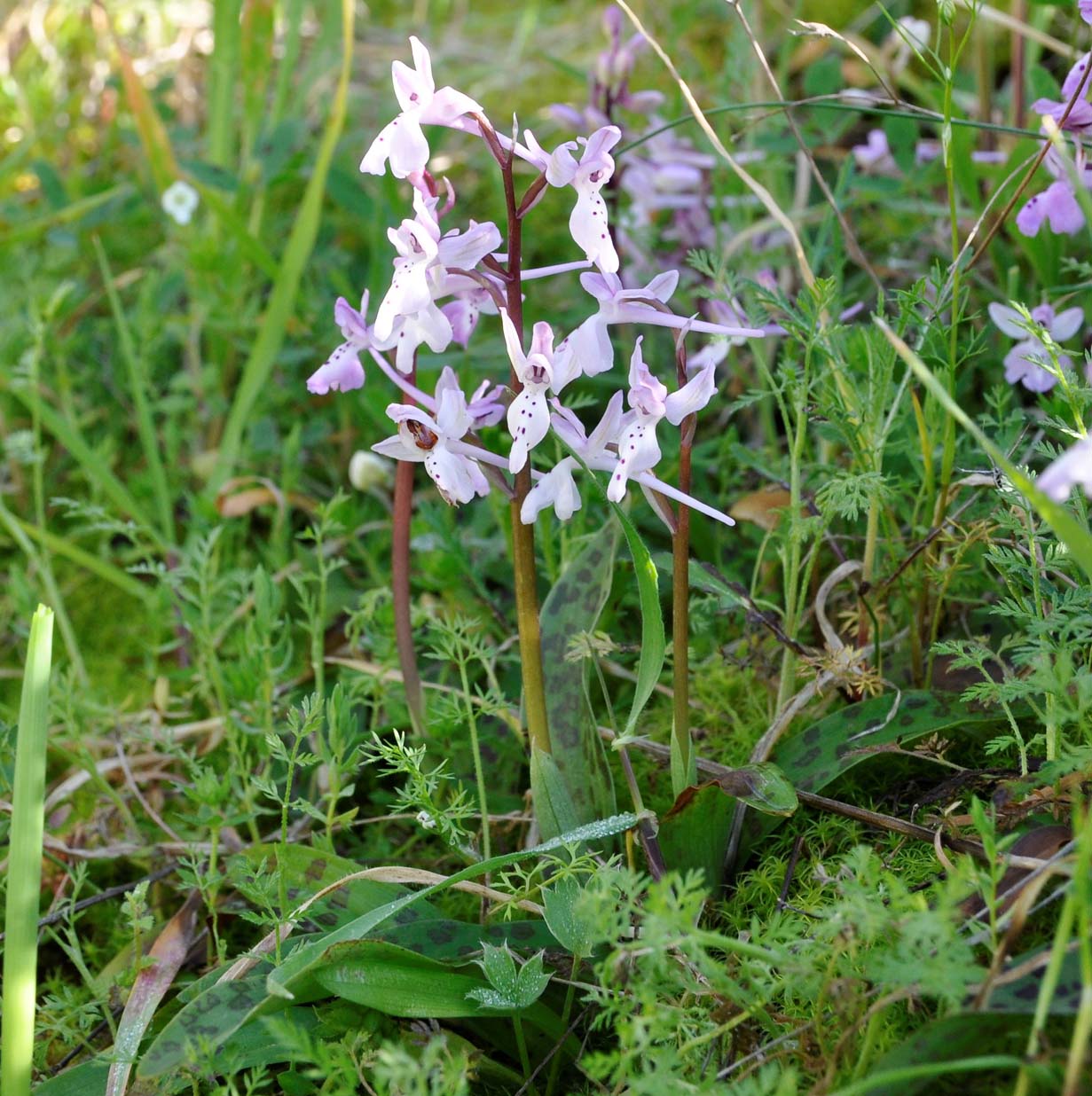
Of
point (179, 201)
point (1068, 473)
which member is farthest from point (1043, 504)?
point (179, 201)

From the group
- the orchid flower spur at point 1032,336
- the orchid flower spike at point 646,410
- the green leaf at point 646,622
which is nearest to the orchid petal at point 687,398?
the orchid flower spike at point 646,410

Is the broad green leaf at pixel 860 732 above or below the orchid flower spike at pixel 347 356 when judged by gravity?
below

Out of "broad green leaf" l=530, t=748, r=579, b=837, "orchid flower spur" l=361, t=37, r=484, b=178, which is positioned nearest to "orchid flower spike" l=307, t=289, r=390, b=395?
"orchid flower spur" l=361, t=37, r=484, b=178

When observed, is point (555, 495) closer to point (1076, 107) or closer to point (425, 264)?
point (425, 264)

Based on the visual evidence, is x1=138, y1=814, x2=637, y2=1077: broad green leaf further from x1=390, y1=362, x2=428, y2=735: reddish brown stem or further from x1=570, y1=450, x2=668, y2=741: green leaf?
x1=390, y1=362, x2=428, y2=735: reddish brown stem

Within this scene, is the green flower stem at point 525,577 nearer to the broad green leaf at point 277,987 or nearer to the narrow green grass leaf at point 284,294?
the broad green leaf at point 277,987

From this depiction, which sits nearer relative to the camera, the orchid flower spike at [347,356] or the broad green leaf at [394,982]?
the broad green leaf at [394,982]
